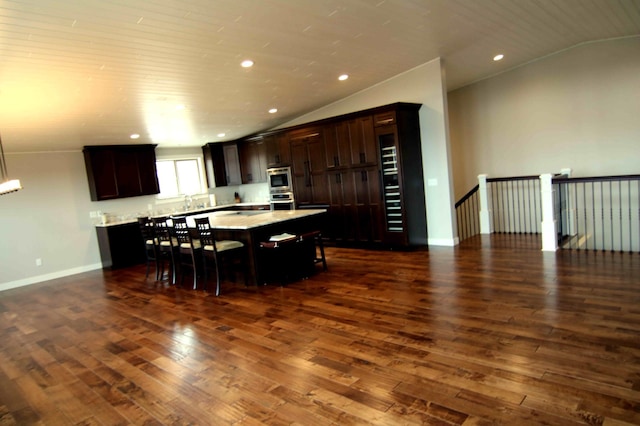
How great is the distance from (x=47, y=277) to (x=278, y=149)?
4.84 m

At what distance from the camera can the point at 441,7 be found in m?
3.86

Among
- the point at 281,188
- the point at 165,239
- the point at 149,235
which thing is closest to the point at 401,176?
the point at 281,188

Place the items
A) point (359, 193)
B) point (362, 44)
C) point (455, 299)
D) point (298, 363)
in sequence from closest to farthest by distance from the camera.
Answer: point (298, 363) < point (455, 299) < point (362, 44) < point (359, 193)

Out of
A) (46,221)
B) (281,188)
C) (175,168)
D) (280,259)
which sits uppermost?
(175,168)

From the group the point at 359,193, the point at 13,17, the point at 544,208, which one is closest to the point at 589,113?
the point at 544,208

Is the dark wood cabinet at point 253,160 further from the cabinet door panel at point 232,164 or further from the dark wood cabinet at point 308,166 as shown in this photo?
the dark wood cabinet at point 308,166

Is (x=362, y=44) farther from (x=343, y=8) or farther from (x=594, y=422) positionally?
(x=594, y=422)

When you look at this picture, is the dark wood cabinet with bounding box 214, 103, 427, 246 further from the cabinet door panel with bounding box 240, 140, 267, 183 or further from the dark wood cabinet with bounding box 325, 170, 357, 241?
the cabinet door panel with bounding box 240, 140, 267, 183

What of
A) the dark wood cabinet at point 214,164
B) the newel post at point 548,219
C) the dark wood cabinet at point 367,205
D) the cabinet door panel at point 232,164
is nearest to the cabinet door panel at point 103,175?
the dark wood cabinet at point 214,164

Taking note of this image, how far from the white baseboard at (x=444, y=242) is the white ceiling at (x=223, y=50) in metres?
2.78

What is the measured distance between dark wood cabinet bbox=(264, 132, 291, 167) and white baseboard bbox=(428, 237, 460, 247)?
3.08 metres

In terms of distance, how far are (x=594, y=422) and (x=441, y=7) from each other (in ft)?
12.1

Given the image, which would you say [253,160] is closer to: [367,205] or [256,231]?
[367,205]

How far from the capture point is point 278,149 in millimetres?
7691
